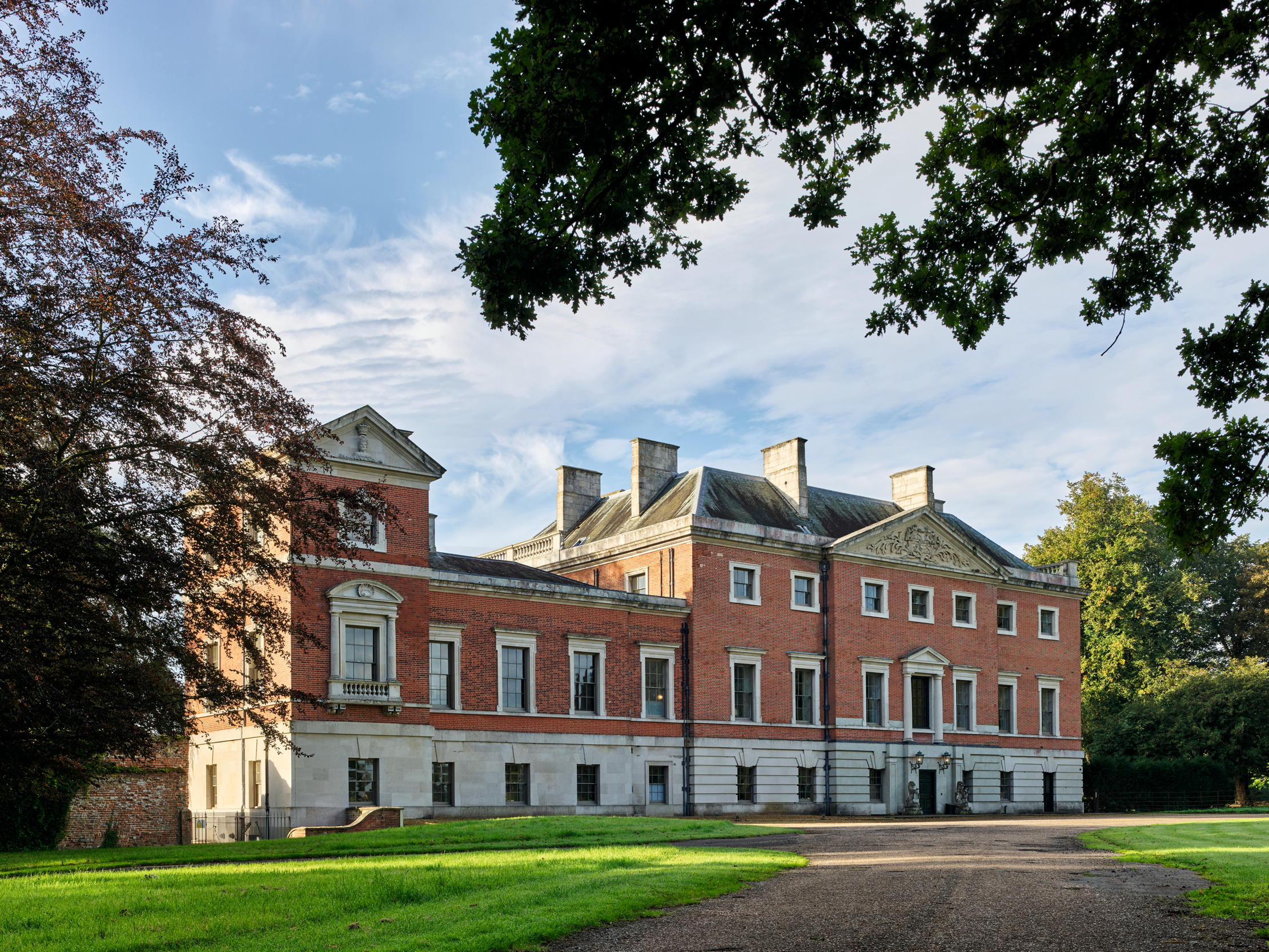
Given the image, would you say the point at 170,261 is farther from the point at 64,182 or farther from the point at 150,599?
the point at 150,599

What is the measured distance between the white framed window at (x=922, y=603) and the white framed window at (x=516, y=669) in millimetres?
16722

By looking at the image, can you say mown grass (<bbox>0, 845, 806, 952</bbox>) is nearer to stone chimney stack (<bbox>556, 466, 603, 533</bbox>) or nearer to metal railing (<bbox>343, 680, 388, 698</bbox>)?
metal railing (<bbox>343, 680, 388, 698</bbox>)

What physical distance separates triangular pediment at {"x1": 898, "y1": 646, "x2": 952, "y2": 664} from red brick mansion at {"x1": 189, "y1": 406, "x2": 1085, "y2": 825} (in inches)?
4.5

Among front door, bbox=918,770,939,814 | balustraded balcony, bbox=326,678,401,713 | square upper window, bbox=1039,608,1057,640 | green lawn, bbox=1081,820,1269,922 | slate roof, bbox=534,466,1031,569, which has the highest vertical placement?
slate roof, bbox=534,466,1031,569

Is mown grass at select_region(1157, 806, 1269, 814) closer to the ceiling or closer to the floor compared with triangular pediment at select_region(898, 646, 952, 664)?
closer to the floor

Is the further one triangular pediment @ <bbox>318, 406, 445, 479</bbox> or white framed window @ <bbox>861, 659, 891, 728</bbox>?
white framed window @ <bbox>861, 659, 891, 728</bbox>

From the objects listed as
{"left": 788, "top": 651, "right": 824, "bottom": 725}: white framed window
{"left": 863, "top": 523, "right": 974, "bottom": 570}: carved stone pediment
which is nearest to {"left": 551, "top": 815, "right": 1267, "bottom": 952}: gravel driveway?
{"left": 788, "top": 651, "right": 824, "bottom": 725}: white framed window

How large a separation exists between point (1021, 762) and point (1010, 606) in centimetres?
641

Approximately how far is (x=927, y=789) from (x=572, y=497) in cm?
1770

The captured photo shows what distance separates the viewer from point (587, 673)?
3759 cm

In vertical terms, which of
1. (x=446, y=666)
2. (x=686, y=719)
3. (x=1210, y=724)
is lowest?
(x=1210, y=724)

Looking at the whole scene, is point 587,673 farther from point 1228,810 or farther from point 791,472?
point 1228,810

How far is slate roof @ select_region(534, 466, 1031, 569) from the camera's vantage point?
42.4 m

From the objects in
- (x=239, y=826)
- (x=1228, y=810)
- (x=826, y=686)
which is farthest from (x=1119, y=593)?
(x=239, y=826)
